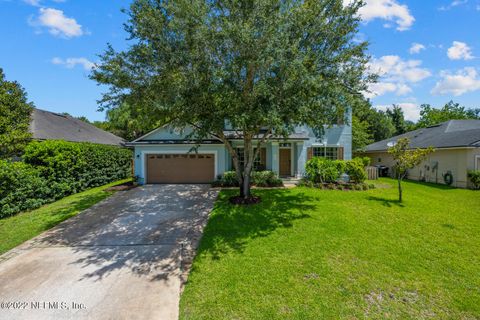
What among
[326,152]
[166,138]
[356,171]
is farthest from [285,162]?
[166,138]

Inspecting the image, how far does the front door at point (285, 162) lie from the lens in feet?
55.9

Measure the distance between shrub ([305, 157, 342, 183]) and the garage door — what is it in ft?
22.2

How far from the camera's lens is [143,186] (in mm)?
15320

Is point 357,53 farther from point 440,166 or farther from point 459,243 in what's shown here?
point 440,166

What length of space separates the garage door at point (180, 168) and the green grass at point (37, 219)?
175 inches

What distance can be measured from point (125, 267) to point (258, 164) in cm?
1255

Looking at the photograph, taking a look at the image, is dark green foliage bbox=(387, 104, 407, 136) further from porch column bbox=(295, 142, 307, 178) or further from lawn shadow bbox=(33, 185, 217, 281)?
lawn shadow bbox=(33, 185, 217, 281)

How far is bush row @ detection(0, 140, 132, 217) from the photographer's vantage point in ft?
29.3

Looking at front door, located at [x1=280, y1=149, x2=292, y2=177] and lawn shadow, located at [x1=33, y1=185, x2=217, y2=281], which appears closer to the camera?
lawn shadow, located at [x1=33, y1=185, x2=217, y2=281]

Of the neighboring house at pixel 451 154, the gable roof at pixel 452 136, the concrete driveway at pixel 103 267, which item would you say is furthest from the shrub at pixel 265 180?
the gable roof at pixel 452 136

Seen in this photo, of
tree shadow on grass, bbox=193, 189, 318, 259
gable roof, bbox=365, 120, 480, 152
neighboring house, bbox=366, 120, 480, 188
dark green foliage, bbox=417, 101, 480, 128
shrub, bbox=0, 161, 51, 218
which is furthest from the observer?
dark green foliage, bbox=417, 101, 480, 128

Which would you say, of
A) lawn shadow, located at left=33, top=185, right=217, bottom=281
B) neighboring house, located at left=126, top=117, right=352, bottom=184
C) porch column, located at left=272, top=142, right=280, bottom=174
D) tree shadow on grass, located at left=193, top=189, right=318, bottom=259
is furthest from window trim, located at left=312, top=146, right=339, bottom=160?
lawn shadow, located at left=33, top=185, right=217, bottom=281

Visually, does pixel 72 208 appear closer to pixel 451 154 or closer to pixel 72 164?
pixel 72 164

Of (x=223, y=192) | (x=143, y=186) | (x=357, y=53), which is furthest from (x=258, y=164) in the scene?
(x=357, y=53)
